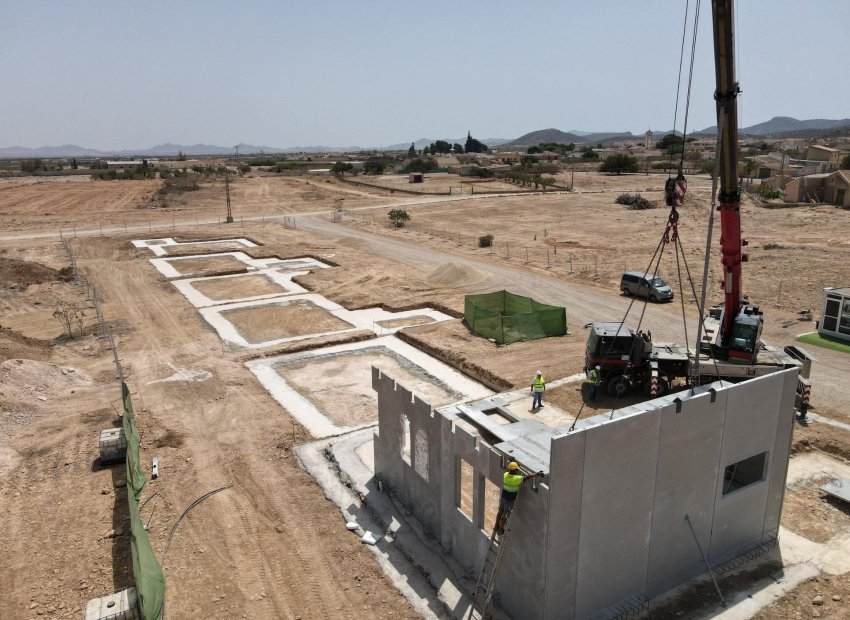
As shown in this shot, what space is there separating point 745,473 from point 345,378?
12635 mm

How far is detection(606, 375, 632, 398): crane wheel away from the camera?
58.9ft

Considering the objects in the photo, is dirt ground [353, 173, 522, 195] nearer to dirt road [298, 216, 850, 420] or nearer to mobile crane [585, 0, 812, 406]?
dirt road [298, 216, 850, 420]

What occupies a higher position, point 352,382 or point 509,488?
point 509,488

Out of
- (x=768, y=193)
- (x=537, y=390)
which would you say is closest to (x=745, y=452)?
(x=537, y=390)

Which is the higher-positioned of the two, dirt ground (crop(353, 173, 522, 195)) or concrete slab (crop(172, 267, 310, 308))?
dirt ground (crop(353, 173, 522, 195))

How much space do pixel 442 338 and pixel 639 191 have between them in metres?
61.4

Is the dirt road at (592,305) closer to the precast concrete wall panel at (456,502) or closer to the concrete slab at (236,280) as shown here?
the concrete slab at (236,280)

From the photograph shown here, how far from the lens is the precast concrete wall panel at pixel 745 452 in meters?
10.3

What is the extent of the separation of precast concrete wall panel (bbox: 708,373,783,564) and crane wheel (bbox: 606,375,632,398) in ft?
22.2

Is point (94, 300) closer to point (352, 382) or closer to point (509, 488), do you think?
point (352, 382)

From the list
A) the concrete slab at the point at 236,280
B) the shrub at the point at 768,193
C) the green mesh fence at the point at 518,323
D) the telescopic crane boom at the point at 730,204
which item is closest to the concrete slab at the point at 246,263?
the concrete slab at the point at 236,280

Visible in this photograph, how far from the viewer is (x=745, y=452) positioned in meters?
10.6

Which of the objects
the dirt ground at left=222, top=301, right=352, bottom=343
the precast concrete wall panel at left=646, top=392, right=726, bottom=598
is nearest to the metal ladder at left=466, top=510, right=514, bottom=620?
the precast concrete wall panel at left=646, top=392, right=726, bottom=598

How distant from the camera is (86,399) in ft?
60.8
